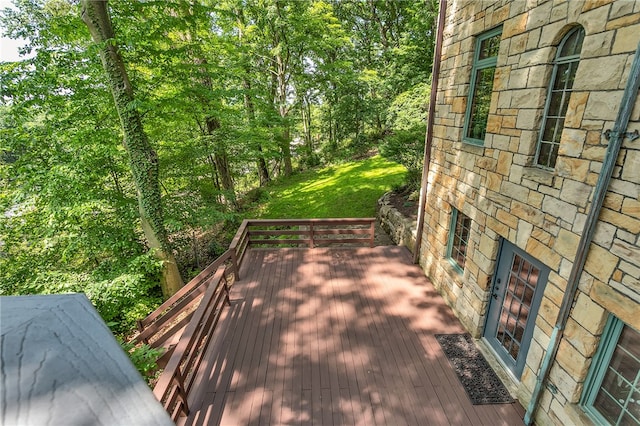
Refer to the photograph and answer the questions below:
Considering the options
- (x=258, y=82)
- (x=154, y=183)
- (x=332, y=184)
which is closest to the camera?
(x=154, y=183)

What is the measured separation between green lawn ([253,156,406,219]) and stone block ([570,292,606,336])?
7.14 m

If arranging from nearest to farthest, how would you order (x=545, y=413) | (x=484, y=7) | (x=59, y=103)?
(x=545, y=413)
(x=484, y=7)
(x=59, y=103)

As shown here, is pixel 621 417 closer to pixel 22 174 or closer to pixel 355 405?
pixel 355 405

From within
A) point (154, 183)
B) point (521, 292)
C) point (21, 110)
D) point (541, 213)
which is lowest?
point (521, 292)

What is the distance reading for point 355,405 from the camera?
3.51 metres

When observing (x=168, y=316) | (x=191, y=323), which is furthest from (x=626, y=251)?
(x=168, y=316)

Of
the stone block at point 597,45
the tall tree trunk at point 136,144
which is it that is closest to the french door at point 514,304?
the stone block at point 597,45

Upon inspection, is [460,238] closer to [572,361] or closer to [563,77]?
[572,361]

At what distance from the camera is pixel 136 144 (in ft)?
21.0

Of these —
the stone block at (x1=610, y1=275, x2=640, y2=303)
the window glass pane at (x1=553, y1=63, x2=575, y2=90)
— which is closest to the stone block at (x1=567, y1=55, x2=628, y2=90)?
the window glass pane at (x1=553, y1=63, x2=575, y2=90)

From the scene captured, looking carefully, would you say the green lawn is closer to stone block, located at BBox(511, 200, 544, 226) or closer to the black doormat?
the black doormat

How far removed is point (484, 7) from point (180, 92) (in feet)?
20.5

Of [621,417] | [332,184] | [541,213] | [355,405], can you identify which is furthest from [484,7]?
[332,184]

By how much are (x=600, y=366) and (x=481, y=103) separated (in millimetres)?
3314
